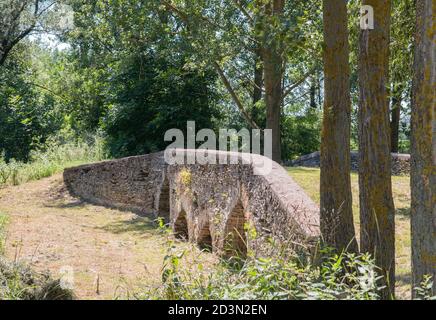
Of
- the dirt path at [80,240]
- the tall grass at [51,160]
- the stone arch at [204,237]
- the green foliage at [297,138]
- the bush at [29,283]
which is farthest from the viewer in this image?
the green foliage at [297,138]

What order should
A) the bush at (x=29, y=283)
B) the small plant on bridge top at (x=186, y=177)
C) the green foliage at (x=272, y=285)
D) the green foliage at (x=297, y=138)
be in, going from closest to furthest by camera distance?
1. the green foliage at (x=272, y=285)
2. the bush at (x=29, y=283)
3. the small plant on bridge top at (x=186, y=177)
4. the green foliage at (x=297, y=138)

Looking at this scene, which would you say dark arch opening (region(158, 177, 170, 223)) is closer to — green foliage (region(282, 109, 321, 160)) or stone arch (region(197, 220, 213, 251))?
stone arch (region(197, 220, 213, 251))

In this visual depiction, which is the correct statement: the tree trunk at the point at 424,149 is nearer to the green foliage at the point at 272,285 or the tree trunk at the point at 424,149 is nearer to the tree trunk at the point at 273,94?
the green foliage at the point at 272,285

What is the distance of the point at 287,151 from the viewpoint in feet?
84.4

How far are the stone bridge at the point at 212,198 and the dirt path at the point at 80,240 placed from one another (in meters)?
0.58

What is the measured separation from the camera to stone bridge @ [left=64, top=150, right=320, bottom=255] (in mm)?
7949

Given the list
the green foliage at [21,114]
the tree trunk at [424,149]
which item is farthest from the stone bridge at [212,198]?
the green foliage at [21,114]

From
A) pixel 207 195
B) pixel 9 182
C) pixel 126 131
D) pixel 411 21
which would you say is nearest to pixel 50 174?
pixel 9 182

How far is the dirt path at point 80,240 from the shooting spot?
34.0 feet

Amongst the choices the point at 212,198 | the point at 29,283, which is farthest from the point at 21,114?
the point at 29,283

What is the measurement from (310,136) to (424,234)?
21.4 meters

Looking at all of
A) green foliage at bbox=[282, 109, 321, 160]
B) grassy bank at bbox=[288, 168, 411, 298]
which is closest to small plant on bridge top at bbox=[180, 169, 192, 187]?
grassy bank at bbox=[288, 168, 411, 298]

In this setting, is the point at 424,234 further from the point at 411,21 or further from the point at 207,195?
the point at 207,195

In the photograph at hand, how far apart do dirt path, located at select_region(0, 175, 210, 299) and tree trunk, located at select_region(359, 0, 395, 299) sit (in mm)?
2617
